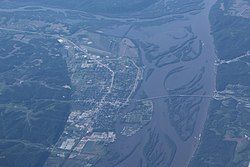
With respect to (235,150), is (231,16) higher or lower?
higher

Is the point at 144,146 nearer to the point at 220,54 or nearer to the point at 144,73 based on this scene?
the point at 144,73

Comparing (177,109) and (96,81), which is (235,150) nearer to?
(177,109)

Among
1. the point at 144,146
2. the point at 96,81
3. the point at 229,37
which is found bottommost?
the point at 144,146

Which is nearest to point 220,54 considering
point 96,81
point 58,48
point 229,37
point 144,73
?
point 229,37

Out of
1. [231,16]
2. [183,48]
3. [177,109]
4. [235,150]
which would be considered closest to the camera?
[235,150]

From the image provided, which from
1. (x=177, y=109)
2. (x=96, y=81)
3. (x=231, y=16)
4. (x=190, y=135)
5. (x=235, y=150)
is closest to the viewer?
(x=235, y=150)

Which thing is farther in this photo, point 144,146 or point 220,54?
point 220,54

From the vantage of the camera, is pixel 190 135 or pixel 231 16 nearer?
pixel 190 135

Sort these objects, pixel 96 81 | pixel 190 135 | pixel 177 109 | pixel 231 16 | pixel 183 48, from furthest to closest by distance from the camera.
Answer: pixel 231 16 → pixel 183 48 → pixel 96 81 → pixel 177 109 → pixel 190 135

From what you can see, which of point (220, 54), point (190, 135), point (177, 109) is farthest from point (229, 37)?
point (190, 135)
